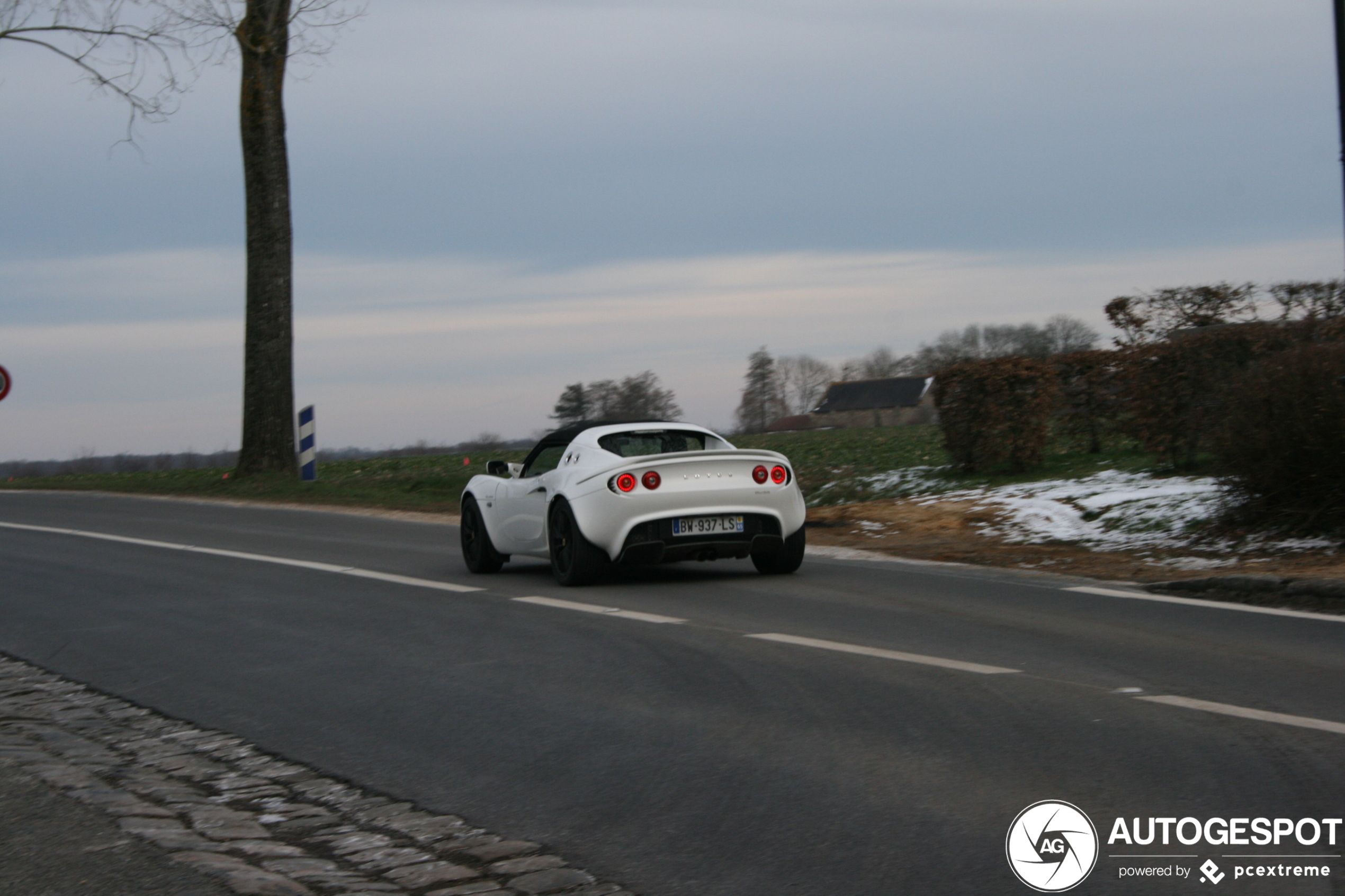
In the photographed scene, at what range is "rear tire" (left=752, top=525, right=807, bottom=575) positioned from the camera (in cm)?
1097

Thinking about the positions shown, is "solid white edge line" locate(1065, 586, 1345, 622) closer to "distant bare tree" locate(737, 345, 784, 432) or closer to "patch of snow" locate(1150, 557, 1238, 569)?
"patch of snow" locate(1150, 557, 1238, 569)

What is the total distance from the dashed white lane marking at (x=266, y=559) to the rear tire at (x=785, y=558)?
235 cm

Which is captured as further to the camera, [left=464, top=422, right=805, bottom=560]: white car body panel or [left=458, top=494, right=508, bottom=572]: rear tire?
[left=458, top=494, right=508, bottom=572]: rear tire

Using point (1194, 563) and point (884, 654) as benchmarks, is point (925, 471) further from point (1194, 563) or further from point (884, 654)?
point (884, 654)

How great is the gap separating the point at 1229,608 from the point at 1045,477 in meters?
9.35

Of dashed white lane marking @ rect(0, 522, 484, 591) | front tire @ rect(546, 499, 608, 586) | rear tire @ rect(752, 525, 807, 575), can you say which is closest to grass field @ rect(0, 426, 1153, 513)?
dashed white lane marking @ rect(0, 522, 484, 591)

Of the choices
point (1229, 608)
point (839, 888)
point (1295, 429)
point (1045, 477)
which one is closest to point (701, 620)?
point (1229, 608)

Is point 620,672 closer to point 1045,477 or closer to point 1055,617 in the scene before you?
point 1055,617

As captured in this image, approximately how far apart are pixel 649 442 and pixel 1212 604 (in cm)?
458

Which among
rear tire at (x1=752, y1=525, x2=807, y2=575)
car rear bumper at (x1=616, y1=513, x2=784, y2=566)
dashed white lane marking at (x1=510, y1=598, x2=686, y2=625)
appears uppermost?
car rear bumper at (x1=616, y1=513, x2=784, y2=566)

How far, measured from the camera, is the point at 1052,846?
13.1 feet

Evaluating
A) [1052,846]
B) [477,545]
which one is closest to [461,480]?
[477,545]

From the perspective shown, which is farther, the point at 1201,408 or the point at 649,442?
the point at 1201,408

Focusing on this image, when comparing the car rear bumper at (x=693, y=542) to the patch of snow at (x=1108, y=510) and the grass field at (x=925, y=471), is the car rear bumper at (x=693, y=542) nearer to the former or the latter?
the patch of snow at (x=1108, y=510)
